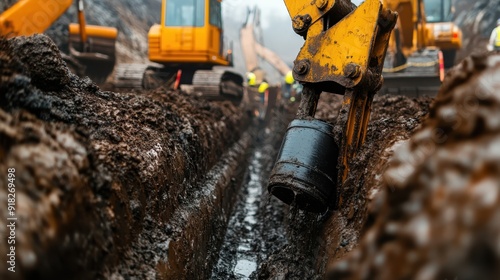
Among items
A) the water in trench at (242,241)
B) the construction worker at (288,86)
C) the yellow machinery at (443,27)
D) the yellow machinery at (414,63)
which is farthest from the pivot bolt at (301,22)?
the construction worker at (288,86)

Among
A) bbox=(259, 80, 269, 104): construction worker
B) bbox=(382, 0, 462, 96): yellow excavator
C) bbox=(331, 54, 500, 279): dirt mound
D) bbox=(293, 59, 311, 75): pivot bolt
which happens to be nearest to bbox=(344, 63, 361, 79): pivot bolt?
bbox=(293, 59, 311, 75): pivot bolt

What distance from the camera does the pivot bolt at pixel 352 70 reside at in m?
3.74

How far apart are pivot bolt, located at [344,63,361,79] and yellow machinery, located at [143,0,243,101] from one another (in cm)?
699

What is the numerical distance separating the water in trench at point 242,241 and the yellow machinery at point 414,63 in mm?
3762

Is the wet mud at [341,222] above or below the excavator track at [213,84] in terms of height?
below

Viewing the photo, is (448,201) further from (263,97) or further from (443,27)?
(263,97)

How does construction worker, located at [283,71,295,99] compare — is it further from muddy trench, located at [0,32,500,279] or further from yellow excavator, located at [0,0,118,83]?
muddy trench, located at [0,32,500,279]

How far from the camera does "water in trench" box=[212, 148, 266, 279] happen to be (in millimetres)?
4828

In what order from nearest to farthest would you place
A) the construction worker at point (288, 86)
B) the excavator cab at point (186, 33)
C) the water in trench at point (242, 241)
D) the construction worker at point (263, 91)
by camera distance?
the water in trench at point (242, 241), the excavator cab at point (186, 33), the construction worker at point (288, 86), the construction worker at point (263, 91)

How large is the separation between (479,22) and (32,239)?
2534cm

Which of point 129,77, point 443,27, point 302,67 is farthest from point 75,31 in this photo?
point 443,27

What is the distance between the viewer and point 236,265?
198 inches

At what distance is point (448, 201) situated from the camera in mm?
1389

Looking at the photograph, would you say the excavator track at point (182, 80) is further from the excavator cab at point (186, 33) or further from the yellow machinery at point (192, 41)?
the excavator cab at point (186, 33)
